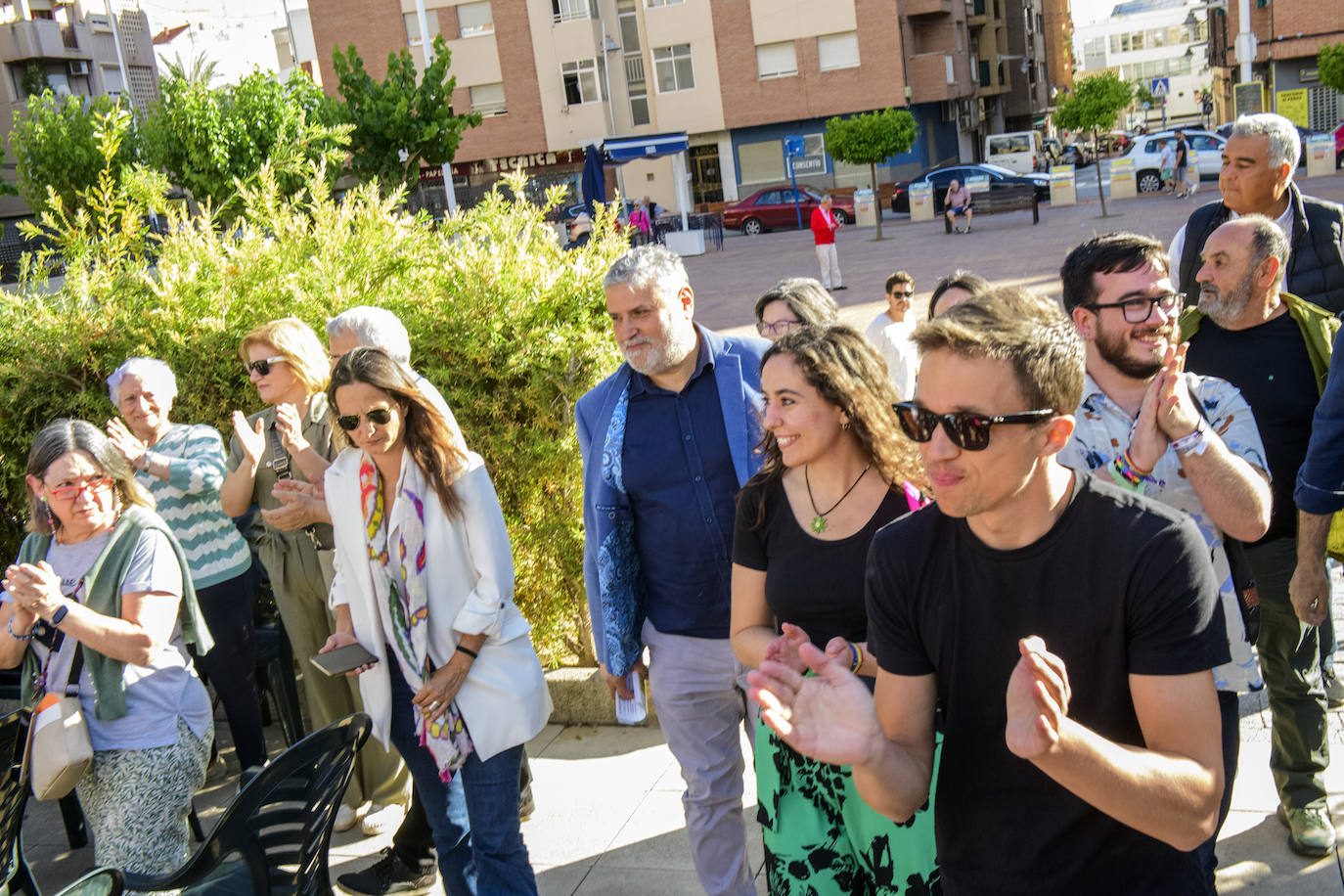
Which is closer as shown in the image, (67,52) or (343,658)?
(343,658)

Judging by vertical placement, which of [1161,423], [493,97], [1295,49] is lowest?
[1161,423]

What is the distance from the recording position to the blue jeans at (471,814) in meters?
3.32

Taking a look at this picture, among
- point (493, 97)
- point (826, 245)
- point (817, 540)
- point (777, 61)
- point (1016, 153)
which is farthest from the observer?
point (493, 97)

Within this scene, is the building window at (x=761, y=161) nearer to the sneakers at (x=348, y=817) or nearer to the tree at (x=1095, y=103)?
the tree at (x=1095, y=103)

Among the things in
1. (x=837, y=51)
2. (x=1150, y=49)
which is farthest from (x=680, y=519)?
(x=1150, y=49)

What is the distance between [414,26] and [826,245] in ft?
107

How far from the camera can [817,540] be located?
2.80 meters

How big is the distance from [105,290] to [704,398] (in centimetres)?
442

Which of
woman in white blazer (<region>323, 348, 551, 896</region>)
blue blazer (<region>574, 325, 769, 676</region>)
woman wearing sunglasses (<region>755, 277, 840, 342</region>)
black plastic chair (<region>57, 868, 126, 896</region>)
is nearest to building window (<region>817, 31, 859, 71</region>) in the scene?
woman wearing sunglasses (<region>755, 277, 840, 342</region>)

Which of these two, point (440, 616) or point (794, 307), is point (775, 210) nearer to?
point (794, 307)

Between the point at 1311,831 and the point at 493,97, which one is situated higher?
the point at 493,97

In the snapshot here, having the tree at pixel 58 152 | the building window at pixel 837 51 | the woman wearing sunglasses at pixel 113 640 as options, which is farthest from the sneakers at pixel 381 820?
the building window at pixel 837 51

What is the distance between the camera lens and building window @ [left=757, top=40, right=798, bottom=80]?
4331 cm

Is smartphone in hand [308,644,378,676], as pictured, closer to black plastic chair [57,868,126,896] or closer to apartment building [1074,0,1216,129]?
black plastic chair [57,868,126,896]
